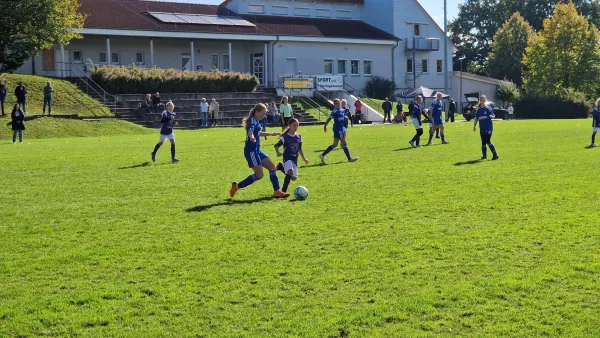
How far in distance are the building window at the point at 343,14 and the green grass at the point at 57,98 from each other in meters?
30.7

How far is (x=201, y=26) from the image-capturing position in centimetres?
5506

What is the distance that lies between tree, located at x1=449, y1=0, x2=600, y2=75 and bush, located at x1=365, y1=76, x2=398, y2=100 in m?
43.6

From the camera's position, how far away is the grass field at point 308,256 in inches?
250

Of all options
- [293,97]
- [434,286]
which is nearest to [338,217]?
[434,286]

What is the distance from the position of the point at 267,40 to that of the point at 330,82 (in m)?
5.67

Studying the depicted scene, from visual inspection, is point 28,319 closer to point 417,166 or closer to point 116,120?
point 417,166

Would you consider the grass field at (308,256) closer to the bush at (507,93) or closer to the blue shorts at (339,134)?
the blue shorts at (339,134)

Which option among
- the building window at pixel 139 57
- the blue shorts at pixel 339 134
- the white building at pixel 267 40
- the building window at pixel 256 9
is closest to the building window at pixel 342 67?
the white building at pixel 267 40

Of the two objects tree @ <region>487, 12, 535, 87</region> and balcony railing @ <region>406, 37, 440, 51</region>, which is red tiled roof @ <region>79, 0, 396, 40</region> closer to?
balcony railing @ <region>406, 37, 440, 51</region>

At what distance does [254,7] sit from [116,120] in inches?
1037

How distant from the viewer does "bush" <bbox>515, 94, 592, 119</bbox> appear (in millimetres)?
60906

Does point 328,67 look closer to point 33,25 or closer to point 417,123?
point 33,25

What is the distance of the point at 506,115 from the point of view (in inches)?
2356

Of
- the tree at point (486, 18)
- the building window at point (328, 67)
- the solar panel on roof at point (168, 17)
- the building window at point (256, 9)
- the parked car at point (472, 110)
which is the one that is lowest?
the parked car at point (472, 110)
